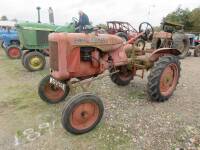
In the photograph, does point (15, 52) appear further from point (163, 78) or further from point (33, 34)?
point (163, 78)

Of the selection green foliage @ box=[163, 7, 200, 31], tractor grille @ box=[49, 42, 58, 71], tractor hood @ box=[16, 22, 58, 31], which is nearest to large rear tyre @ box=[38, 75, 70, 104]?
tractor grille @ box=[49, 42, 58, 71]

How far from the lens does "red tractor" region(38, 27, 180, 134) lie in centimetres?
330

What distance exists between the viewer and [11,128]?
3.52m

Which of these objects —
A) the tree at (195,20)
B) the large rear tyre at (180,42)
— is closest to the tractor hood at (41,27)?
the large rear tyre at (180,42)

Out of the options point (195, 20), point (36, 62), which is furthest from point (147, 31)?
point (195, 20)

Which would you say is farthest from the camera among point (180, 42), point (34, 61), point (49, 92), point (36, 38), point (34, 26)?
point (180, 42)

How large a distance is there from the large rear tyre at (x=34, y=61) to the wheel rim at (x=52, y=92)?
3.30 metres

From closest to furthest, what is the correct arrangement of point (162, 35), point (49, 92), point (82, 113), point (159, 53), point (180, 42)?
1. point (82, 113)
2. point (49, 92)
3. point (159, 53)
4. point (162, 35)
5. point (180, 42)

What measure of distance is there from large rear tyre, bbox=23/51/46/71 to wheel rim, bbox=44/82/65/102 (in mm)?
3297

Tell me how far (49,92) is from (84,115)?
4.06ft

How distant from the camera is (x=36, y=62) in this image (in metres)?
7.41

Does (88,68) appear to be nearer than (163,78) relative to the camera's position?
Yes

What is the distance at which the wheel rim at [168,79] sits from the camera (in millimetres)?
4406

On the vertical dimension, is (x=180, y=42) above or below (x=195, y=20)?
below
